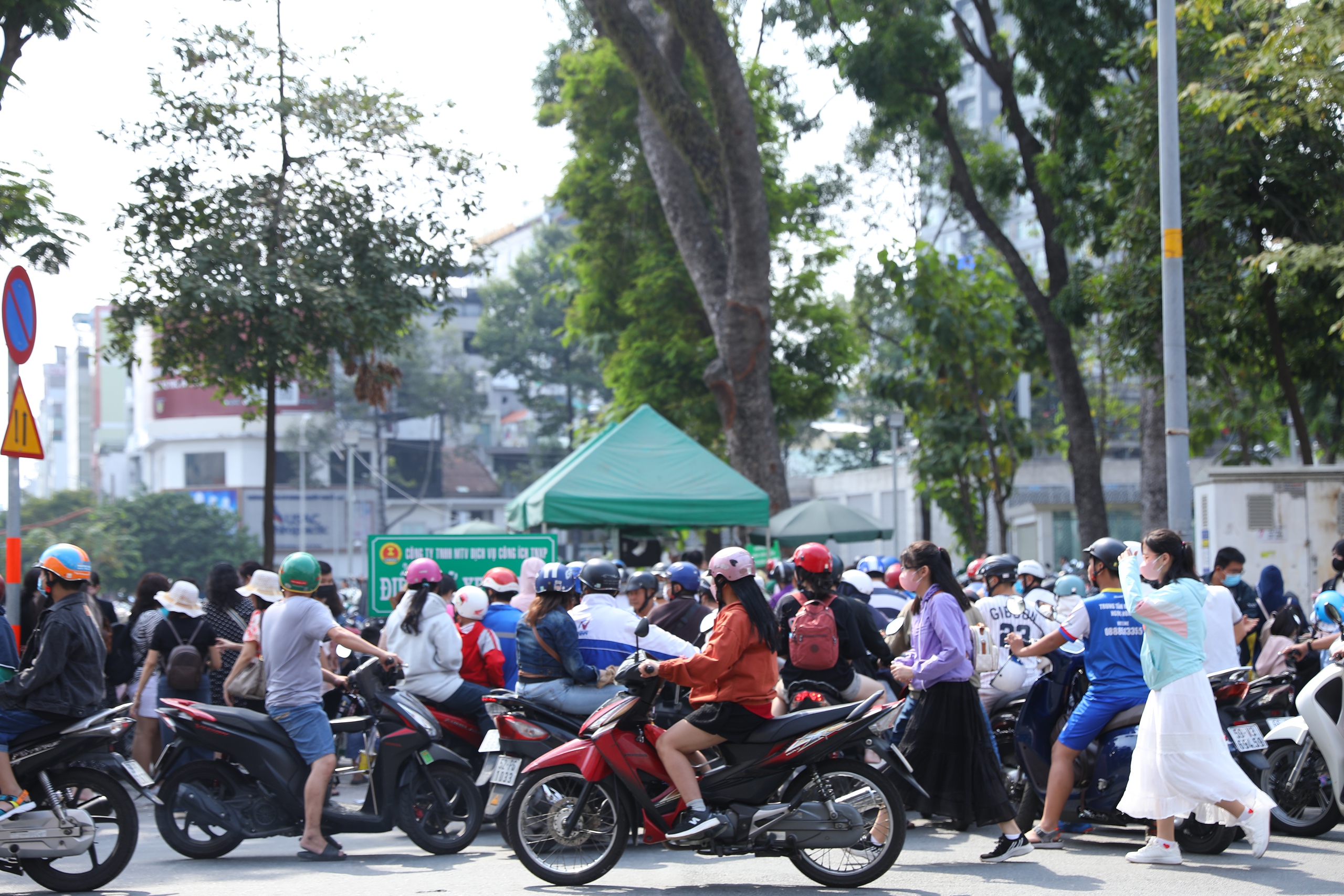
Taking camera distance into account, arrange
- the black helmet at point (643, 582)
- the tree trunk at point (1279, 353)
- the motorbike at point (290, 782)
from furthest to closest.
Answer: the tree trunk at point (1279, 353) < the black helmet at point (643, 582) < the motorbike at point (290, 782)

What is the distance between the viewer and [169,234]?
14562mm

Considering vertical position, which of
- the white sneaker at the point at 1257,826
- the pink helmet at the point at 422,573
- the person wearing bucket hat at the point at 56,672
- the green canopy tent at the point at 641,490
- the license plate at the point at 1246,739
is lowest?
the white sneaker at the point at 1257,826

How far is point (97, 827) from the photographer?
6.84 m

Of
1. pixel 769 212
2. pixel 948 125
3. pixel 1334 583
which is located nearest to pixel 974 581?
pixel 1334 583

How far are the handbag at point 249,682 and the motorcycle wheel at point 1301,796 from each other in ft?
19.8

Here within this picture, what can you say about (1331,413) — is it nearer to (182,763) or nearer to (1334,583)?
(1334,583)

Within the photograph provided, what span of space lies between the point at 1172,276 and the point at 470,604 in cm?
697

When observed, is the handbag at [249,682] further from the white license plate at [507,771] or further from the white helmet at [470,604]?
the white license plate at [507,771]

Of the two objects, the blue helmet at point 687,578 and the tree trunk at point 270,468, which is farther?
the tree trunk at point 270,468

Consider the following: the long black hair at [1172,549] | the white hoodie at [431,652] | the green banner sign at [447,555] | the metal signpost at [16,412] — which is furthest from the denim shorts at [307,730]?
the green banner sign at [447,555]

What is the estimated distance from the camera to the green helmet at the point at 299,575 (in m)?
7.56

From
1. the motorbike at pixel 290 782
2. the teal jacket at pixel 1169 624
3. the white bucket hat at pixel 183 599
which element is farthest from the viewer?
the white bucket hat at pixel 183 599

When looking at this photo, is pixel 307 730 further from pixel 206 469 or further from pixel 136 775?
pixel 206 469

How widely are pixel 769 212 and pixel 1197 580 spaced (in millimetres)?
20194
